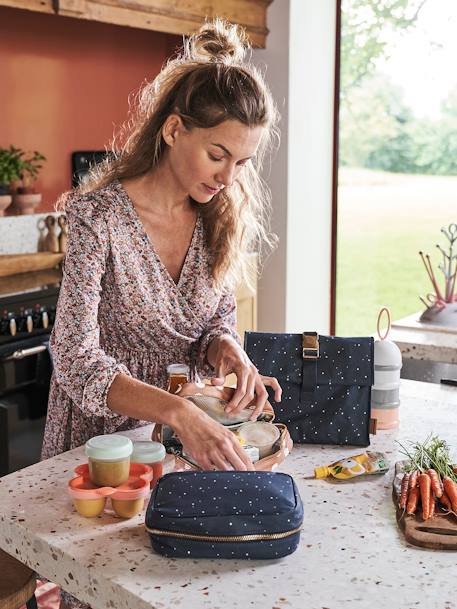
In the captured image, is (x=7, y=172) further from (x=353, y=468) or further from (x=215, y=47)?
(x=353, y=468)

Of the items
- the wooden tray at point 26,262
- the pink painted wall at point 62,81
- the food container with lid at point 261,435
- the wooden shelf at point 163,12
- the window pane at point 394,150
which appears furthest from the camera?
the window pane at point 394,150

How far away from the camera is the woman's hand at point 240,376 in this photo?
162 cm

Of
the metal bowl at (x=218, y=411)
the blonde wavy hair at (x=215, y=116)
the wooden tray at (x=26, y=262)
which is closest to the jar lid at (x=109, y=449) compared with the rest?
the metal bowl at (x=218, y=411)

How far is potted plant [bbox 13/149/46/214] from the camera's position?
3.75 meters

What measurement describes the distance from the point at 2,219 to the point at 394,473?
2576 millimetres

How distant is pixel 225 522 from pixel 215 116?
2.90 feet

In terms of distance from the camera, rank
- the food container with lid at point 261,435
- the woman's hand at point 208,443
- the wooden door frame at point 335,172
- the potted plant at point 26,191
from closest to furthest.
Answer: the woman's hand at point 208,443 < the food container with lid at point 261,435 < the potted plant at point 26,191 < the wooden door frame at point 335,172

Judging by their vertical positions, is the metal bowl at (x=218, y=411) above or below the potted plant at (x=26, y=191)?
below

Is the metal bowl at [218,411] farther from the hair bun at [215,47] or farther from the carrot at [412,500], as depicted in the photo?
the hair bun at [215,47]

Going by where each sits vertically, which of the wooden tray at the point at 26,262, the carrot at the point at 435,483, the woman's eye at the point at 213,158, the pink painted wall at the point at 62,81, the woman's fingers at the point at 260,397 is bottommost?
the carrot at the point at 435,483

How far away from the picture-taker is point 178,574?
1.20 metres

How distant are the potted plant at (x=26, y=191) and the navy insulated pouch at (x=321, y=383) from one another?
2.32 m

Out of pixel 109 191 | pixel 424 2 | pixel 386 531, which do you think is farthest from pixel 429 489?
pixel 424 2

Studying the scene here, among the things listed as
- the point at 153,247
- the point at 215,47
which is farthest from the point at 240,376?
the point at 215,47
